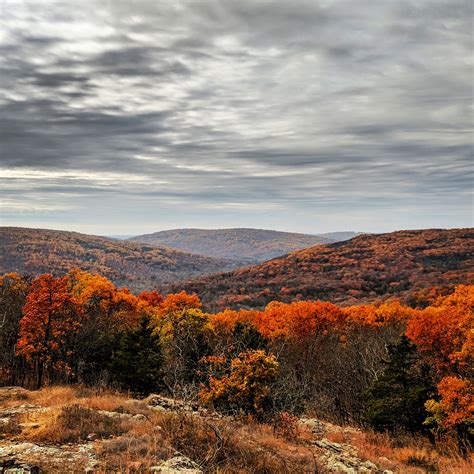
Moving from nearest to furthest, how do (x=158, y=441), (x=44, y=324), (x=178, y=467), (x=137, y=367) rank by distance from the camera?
(x=178, y=467) < (x=158, y=441) < (x=137, y=367) < (x=44, y=324)

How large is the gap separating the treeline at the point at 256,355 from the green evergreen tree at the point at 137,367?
10cm

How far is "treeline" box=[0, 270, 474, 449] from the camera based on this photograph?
72.0 ft

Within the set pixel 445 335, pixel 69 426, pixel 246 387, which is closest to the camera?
pixel 69 426

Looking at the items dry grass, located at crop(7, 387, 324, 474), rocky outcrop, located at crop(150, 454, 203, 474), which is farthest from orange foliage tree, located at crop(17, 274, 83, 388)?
rocky outcrop, located at crop(150, 454, 203, 474)

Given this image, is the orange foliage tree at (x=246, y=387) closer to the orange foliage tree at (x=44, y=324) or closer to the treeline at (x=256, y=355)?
the treeline at (x=256, y=355)

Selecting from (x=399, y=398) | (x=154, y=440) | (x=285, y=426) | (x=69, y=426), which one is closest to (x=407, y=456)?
(x=285, y=426)

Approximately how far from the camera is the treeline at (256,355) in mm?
21938

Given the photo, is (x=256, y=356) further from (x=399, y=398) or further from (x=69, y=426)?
(x=69, y=426)

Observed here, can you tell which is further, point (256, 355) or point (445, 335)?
point (445, 335)

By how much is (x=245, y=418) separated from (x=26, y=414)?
11013 millimetres

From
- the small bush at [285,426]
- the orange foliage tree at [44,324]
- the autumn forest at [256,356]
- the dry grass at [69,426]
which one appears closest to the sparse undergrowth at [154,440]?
the dry grass at [69,426]

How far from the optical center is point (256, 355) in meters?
21.8

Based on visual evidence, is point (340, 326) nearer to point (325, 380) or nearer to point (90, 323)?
point (325, 380)

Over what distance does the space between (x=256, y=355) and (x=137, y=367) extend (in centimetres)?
1221
